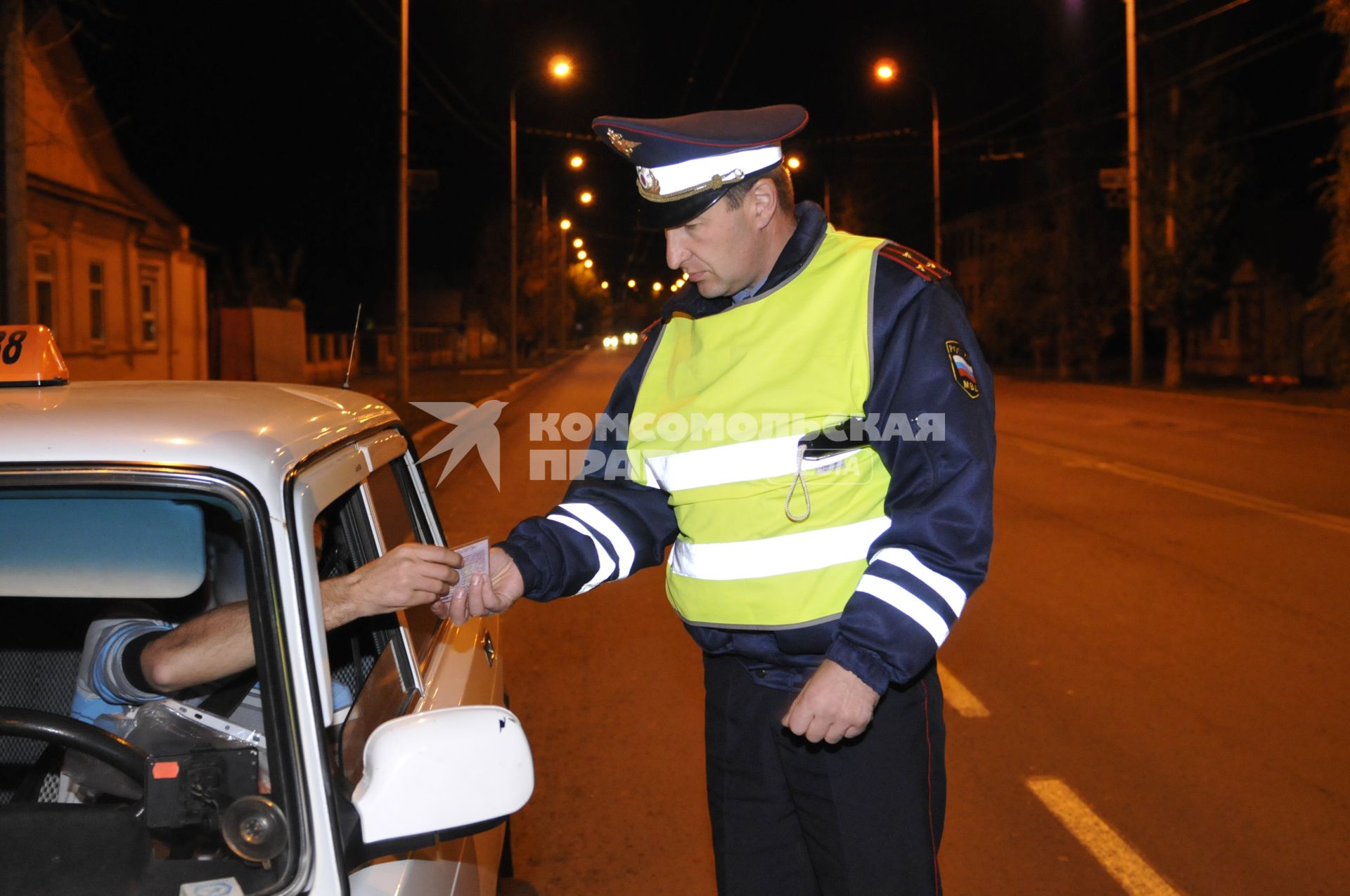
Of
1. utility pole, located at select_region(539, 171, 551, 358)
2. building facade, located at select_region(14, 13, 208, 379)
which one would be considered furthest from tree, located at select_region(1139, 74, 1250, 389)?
utility pole, located at select_region(539, 171, 551, 358)

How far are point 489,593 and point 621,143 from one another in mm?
968

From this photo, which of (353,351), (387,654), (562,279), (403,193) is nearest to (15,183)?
(353,351)

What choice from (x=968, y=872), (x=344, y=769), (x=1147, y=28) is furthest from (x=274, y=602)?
(x=1147, y=28)

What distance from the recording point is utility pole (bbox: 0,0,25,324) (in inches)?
412

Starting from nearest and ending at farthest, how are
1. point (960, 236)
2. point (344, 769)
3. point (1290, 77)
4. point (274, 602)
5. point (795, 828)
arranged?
1. point (274, 602)
2. point (344, 769)
3. point (795, 828)
4. point (1290, 77)
5. point (960, 236)

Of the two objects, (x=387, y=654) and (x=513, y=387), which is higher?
(x=513, y=387)

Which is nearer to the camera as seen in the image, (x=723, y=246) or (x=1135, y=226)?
(x=723, y=246)

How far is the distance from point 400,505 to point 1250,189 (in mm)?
41395

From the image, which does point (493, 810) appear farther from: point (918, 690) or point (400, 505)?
point (400, 505)

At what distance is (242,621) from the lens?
234 cm

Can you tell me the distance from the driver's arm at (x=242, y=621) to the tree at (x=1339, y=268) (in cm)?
2530

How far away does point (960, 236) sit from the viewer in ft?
221

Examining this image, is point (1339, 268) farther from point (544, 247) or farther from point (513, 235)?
point (544, 247)

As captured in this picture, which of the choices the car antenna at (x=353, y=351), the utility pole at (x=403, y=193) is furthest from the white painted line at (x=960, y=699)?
the utility pole at (x=403, y=193)
